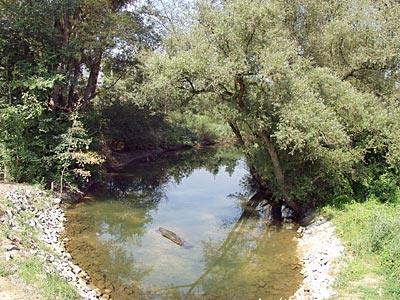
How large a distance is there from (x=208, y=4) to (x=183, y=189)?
1215 cm

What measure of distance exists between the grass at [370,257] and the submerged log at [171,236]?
5328 millimetres

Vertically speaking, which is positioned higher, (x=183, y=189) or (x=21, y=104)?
(x=21, y=104)

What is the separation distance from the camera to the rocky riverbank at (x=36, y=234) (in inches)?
319

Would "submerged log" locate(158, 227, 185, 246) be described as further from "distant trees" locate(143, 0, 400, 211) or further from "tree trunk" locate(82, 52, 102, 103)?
"tree trunk" locate(82, 52, 102, 103)

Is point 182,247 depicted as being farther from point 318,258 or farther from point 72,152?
point 72,152

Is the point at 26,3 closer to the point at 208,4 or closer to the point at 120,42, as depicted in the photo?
the point at 120,42

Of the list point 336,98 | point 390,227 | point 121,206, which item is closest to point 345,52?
point 336,98

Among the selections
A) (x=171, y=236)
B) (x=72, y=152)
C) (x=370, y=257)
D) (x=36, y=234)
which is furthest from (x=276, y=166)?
(x=72, y=152)

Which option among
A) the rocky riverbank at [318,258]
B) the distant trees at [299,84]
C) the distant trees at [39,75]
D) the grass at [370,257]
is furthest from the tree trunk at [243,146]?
the distant trees at [39,75]

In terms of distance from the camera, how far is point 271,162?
15141 mm

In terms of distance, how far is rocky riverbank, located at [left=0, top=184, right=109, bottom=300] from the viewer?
319 inches

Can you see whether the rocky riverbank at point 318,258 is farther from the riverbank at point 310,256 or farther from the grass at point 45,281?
the grass at point 45,281

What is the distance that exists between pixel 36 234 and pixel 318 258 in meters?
8.44

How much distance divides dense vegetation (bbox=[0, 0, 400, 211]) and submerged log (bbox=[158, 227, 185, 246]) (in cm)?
482
